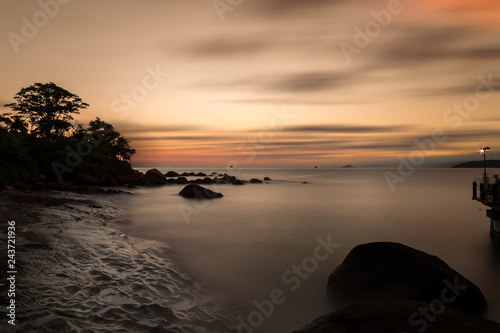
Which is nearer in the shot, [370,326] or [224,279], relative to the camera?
[370,326]

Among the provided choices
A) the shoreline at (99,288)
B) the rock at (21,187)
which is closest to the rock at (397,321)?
the shoreline at (99,288)

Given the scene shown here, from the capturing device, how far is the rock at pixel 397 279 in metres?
5.80

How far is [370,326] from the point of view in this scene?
3629 millimetres

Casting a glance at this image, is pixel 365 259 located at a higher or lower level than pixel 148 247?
higher

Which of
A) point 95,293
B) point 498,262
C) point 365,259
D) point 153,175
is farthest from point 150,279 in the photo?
point 153,175

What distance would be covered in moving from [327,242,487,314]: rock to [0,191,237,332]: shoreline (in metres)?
2.97

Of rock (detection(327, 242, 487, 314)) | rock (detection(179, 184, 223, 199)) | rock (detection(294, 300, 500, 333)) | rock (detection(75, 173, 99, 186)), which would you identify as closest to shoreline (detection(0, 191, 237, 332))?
rock (detection(294, 300, 500, 333))

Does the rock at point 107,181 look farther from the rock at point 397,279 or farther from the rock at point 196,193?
the rock at point 397,279

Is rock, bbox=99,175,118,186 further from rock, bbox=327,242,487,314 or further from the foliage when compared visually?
rock, bbox=327,242,487,314

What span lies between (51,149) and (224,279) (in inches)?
1310

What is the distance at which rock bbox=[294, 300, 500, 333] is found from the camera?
3520mm

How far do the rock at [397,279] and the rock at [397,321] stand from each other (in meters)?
1.98

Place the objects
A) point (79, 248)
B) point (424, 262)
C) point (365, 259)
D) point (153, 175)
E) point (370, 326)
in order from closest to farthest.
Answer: point (370, 326)
point (424, 262)
point (365, 259)
point (79, 248)
point (153, 175)

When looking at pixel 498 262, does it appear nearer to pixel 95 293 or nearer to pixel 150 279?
pixel 150 279
